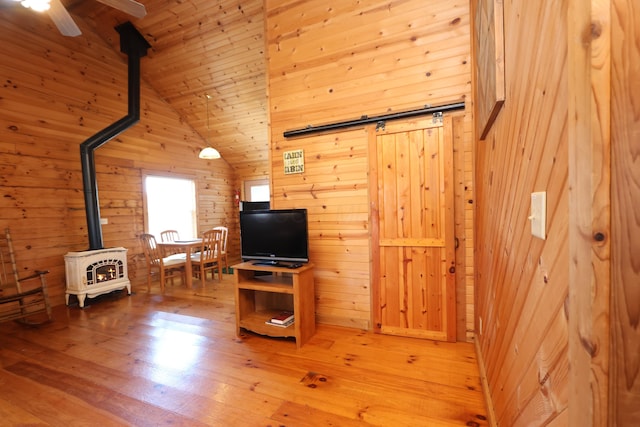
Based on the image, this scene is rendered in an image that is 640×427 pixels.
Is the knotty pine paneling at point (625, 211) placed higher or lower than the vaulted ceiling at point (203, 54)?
lower

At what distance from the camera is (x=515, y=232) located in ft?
3.74

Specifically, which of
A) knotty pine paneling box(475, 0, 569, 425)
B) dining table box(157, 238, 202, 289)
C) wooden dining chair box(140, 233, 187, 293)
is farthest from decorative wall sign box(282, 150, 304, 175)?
wooden dining chair box(140, 233, 187, 293)

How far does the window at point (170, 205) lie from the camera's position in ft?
17.1

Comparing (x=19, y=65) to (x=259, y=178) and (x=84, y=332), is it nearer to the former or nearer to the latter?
(x=84, y=332)

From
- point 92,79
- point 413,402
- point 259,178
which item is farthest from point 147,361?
point 259,178

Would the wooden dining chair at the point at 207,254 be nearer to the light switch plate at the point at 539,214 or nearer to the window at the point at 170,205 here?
the window at the point at 170,205

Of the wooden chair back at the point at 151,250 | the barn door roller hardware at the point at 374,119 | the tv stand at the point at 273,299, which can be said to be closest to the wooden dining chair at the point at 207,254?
the wooden chair back at the point at 151,250

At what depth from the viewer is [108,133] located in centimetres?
398

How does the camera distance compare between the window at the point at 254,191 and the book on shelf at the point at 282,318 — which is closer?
the book on shelf at the point at 282,318

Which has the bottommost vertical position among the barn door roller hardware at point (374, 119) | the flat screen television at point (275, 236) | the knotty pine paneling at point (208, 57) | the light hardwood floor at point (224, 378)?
the light hardwood floor at point (224, 378)

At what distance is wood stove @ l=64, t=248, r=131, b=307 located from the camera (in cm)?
363

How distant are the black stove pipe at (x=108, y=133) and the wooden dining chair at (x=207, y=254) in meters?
1.32

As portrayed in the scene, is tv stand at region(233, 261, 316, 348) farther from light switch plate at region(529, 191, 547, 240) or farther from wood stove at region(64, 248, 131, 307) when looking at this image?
wood stove at region(64, 248, 131, 307)

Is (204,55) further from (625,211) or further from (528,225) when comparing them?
(625,211)
